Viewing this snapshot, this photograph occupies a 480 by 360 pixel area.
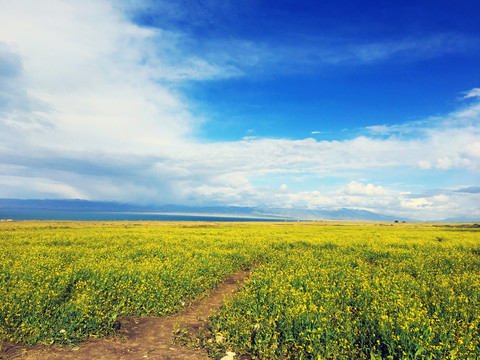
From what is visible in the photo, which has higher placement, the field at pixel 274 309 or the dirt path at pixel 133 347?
the field at pixel 274 309

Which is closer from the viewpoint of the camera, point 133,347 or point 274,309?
point 133,347

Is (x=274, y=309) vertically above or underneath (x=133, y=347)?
above

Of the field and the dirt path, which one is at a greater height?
the field

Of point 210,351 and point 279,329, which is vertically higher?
point 279,329

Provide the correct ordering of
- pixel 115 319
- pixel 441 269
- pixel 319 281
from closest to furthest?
pixel 115 319, pixel 319 281, pixel 441 269

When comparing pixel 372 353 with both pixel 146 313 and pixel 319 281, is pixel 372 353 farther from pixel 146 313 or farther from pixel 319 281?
pixel 146 313

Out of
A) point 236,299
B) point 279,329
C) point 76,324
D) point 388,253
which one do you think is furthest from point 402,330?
point 388,253

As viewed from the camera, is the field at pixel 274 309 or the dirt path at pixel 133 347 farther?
the dirt path at pixel 133 347

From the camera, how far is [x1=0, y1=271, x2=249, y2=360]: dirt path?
698 centimetres

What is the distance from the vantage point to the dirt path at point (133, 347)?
6.98 meters

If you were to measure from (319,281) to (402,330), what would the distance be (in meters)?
5.14

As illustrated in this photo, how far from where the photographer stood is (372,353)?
6020mm

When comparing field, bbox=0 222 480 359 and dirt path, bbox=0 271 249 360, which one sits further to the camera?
dirt path, bbox=0 271 249 360

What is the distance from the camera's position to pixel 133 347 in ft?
25.1
